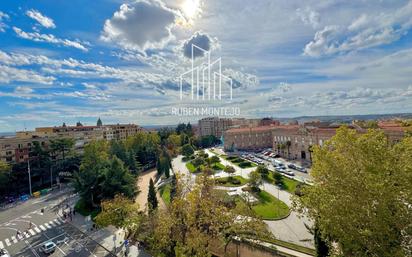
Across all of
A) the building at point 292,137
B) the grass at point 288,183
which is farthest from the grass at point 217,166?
the building at point 292,137

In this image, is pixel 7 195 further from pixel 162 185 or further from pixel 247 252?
pixel 247 252

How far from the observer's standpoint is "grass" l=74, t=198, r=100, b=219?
3550 cm

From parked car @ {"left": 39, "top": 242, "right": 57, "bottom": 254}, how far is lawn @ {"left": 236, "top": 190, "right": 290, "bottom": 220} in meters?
19.4

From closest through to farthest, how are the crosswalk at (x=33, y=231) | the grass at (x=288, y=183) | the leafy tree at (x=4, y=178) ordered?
the crosswalk at (x=33, y=231) < the grass at (x=288, y=183) < the leafy tree at (x=4, y=178)

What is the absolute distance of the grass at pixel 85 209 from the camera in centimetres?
3550

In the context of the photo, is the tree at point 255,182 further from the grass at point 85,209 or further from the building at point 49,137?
the building at point 49,137

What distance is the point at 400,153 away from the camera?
1302 cm

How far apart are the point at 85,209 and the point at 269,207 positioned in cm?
2634

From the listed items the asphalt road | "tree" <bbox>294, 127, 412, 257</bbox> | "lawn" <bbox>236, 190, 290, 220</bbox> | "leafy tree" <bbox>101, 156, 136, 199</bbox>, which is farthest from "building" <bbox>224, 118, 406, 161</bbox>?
the asphalt road

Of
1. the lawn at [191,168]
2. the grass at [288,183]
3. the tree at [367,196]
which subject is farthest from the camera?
the lawn at [191,168]

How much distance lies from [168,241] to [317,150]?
39.2 ft

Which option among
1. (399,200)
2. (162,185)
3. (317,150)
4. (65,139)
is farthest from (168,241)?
(65,139)

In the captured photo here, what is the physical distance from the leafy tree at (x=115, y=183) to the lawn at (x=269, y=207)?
1654cm

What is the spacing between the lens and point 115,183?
35.1m
